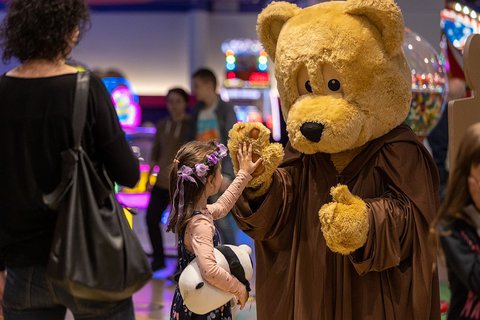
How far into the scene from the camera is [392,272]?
3322 millimetres

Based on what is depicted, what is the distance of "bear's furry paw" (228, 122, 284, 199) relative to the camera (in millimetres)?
3369

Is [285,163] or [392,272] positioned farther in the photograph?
[285,163]

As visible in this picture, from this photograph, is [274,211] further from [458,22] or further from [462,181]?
[458,22]

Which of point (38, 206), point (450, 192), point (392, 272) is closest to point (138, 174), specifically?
point (38, 206)

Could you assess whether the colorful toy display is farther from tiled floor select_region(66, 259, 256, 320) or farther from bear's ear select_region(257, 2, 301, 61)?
tiled floor select_region(66, 259, 256, 320)

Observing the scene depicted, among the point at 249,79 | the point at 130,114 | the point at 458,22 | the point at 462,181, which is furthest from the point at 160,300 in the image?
the point at 249,79

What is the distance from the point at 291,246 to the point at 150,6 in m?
11.9

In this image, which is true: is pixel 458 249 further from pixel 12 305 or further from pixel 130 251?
pixel 12 305

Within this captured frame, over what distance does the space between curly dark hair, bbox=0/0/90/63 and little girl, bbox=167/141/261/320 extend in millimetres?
830

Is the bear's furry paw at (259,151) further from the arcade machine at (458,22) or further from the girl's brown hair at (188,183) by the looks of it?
the arcade machine at (458,22)

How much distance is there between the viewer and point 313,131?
10.5 feet

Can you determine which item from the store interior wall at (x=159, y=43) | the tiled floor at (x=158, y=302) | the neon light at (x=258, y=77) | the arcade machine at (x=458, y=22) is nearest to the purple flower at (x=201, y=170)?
the tiled floor at (x=158, y=302)

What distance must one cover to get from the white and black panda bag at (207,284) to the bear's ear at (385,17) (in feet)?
3.48

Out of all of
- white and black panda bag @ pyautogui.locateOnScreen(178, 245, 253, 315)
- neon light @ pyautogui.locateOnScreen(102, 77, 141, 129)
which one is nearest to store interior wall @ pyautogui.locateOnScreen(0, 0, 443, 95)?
neon light @ pyautogui.locateOnScreen(102, 77, 141, 129)
